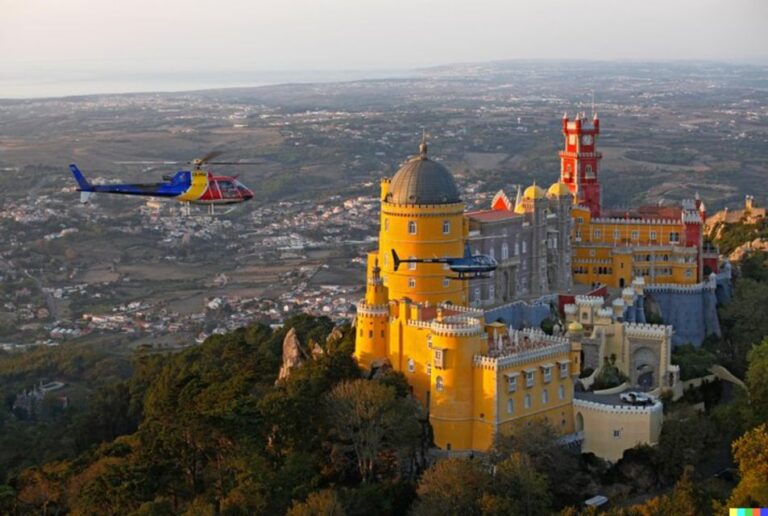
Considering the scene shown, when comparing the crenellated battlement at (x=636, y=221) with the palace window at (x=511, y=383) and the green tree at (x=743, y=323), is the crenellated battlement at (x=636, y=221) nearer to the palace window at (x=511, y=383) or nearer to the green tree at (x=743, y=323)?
the green tree at (x=743, y=323)

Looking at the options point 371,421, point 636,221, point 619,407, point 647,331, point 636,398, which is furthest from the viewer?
point 636,221

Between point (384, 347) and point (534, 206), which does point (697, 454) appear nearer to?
point (384, 347)

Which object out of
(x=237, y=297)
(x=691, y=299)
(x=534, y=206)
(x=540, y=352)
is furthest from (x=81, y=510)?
(x=237, y=297)

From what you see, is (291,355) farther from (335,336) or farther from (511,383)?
(511,383)

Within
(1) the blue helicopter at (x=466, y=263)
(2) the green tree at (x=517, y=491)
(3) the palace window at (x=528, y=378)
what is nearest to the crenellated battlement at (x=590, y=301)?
(1) the blue helicopter at (x=466, y=263)

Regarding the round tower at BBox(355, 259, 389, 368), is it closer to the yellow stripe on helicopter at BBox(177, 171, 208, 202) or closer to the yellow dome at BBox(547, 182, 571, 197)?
the yellow stripe on helicopter at BBox(177, 171, 208, 202)

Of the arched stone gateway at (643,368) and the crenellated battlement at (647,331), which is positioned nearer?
→ the crenellated battlement at (647,331)

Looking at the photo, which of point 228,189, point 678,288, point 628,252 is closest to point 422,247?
point 228,189

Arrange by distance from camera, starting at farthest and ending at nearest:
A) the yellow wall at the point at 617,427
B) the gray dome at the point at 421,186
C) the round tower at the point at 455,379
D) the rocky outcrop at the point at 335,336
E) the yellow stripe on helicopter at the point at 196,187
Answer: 1. the rocky outcrop at the point at 335,336
2. the gray dome at the point at 421,186
3. the yellow wall at the point at 617,427
4. the yellow stripe on helicopter at the point at 196,187
5. the round tower at the point at 455,379
